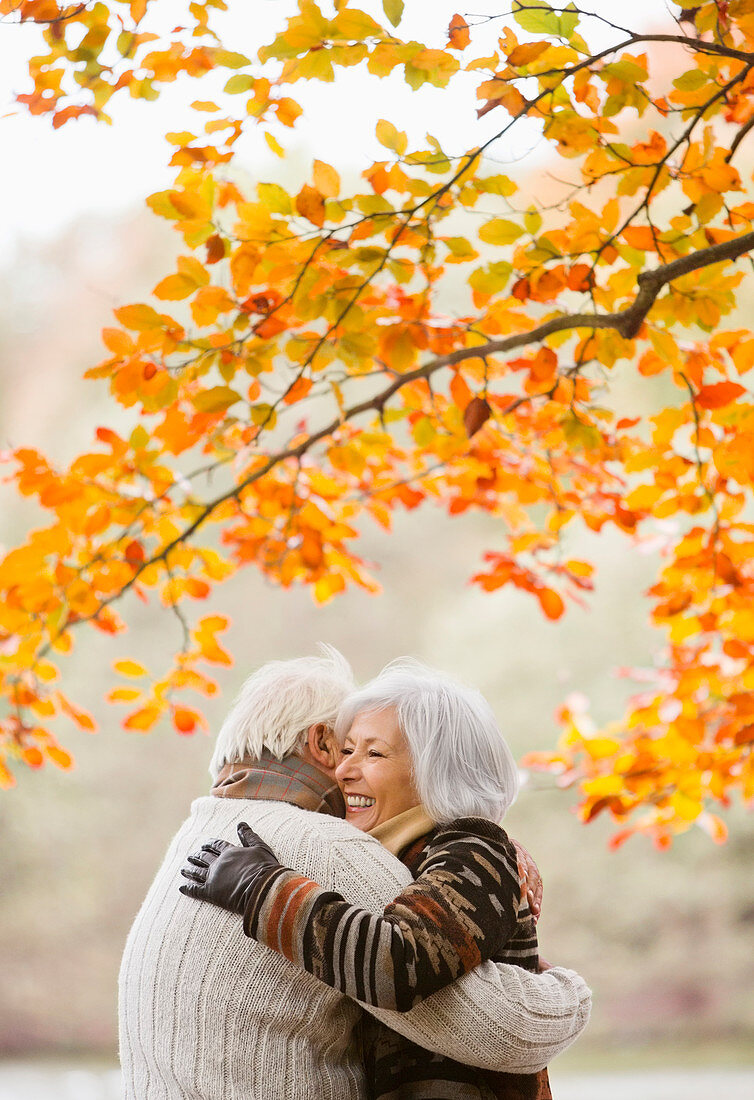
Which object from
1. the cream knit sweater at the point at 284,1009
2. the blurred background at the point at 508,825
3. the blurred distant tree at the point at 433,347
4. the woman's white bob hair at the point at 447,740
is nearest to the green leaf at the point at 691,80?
the blurred distant tree at the point at 433,347

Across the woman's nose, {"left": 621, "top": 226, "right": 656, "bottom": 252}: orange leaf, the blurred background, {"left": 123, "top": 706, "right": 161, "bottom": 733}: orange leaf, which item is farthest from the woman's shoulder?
the blurred background

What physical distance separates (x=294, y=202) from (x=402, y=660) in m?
0.77

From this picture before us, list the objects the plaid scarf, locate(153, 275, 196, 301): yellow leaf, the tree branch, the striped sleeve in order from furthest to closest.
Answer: locate(153, 275, 196, 301): yellow leaf
the tree branch
the plaid scarf
the striped sleeve

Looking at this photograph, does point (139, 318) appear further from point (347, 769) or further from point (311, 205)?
point (347, 769)

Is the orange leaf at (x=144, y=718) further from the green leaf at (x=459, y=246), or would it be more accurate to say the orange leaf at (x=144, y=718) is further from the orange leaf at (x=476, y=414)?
the green leaf at (x=459, y=246)

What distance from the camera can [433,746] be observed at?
1339 mm

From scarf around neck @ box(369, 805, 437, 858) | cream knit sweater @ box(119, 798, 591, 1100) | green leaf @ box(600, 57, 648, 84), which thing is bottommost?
cream knit sweater @ box(119, 798, 591, 1100)

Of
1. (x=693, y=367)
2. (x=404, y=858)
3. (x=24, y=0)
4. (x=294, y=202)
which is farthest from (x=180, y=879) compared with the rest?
(x=693, y=367)

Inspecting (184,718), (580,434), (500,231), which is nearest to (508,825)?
(184,718)

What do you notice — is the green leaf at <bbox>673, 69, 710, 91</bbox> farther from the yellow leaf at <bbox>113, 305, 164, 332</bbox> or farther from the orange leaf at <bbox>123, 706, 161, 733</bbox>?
the orange leaf at <bbox>123, 706, 161, 733</bbox>

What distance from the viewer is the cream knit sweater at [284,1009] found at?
45.3 inches

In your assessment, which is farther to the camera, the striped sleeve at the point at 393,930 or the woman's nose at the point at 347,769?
the woman's nose at the point at 347,769

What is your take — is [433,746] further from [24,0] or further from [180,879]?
[24,0]

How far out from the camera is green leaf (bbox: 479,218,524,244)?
1.70 meters
